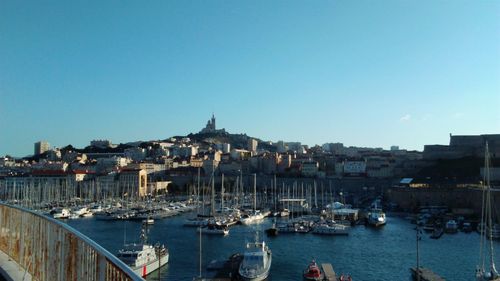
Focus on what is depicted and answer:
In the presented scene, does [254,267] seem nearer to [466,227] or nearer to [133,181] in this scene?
[466,227]

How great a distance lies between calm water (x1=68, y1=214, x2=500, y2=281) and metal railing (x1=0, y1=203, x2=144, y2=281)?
30.8ft

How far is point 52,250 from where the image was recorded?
3.27m

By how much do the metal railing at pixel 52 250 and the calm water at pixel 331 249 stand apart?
9401 millimetres

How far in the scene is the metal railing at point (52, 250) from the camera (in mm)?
2338

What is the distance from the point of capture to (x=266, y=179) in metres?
52.8

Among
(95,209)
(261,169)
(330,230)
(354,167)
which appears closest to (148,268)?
(330,230)

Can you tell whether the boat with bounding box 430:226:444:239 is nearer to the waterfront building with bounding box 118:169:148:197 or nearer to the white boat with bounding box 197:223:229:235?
the white boat with bounding box 197:223:229:235

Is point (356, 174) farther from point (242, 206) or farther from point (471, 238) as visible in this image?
point (471, 238)

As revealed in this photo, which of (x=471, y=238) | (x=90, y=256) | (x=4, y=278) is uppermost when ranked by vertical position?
(x=90, y=256)

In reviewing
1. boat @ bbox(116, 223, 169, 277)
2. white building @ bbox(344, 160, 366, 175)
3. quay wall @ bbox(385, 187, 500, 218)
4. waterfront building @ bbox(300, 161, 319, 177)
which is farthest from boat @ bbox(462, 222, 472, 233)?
waterfront building @ bbox(300, 161, 319, 177)

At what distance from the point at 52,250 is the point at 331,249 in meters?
16.5

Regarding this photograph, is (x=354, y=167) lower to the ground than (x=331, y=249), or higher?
higher

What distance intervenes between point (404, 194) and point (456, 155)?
1367 cm

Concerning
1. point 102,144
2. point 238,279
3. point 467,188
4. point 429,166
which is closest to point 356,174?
point 429,166
